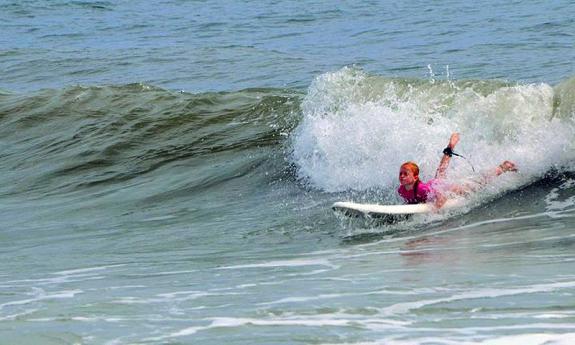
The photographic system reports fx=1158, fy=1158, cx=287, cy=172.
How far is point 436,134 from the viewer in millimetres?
11922

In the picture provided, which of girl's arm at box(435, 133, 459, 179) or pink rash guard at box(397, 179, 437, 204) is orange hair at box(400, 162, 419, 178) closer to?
pink rash guard at box(397, 179, 437, 204)

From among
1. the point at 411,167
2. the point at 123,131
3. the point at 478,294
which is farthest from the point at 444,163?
the point at 123,131

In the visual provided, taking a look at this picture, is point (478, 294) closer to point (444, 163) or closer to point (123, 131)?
point (444, 163)

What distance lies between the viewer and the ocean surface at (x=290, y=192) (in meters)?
6.02

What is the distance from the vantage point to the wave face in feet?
36.8

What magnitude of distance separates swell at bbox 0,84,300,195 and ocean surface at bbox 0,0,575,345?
0.05 m

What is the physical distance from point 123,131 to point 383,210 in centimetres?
743

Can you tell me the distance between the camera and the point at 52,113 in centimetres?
1812

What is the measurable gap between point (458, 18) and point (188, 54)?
253 inches

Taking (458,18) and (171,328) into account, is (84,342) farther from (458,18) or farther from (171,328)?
(458,18)

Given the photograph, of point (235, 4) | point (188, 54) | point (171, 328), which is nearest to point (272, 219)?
point (171, 328)

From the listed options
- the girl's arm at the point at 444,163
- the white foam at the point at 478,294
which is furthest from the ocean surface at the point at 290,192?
the girl's arm at the point at 444,163

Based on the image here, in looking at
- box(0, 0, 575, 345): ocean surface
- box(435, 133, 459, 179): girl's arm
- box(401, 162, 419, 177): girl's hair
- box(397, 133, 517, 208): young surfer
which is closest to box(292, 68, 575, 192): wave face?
box(0, 0, 575, 345): ocean surface

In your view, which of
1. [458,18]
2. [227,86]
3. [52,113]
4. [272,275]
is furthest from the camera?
[458,18]
